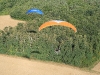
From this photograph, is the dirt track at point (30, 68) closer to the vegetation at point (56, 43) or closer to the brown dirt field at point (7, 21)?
the vegetation at point (56, 43)

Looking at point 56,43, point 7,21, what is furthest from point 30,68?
point 7,21

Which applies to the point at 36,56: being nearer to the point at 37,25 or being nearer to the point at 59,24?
the point at 59,24

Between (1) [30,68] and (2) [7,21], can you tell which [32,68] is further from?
(2) [7,21]

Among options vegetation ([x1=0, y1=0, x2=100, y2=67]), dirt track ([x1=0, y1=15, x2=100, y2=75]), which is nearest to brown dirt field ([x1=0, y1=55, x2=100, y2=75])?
dirt track ([x1=0, y1=15, x2=100, y2=75])

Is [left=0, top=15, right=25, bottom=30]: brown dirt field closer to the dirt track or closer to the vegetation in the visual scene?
the vegetation

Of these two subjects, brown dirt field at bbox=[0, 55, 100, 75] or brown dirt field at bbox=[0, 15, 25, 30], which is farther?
brown dirt field at bbox=[0, 15, 25, 30]

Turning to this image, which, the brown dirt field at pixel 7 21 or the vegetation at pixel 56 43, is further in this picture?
the brown dirt field at pixel 7 21

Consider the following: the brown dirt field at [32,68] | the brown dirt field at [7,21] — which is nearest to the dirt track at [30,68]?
the brown dirt field at [32,68]
